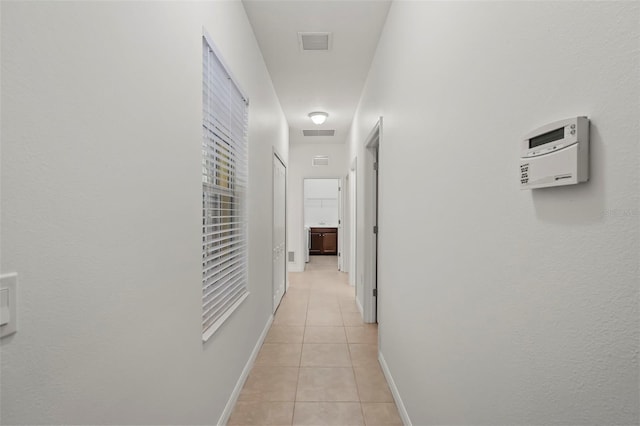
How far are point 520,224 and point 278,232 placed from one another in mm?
3616

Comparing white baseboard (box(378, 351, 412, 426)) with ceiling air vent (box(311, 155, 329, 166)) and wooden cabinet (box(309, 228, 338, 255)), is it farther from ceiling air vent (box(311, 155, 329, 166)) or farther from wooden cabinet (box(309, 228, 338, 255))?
wooden cabinet (box(309, 228, 338, 255))

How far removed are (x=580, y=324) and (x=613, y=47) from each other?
0.55 meters

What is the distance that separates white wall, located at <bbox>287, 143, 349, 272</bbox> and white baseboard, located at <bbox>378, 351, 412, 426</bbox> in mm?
4237

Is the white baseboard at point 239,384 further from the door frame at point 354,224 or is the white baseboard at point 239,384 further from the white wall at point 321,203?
the white wall at point 321,203

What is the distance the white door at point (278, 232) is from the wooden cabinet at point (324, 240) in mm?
4510

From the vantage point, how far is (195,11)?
1485mm

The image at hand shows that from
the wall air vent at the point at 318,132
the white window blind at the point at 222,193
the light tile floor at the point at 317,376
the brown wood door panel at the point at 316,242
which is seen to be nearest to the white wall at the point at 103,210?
the white window blind at the point at 222,193

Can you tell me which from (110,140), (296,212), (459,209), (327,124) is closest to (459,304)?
(459,209)

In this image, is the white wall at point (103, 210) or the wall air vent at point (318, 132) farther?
the wall air vent at point (318, 132)

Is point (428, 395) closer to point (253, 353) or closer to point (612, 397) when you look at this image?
point (612, 397)

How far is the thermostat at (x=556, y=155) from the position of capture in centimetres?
64

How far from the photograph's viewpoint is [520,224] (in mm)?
854

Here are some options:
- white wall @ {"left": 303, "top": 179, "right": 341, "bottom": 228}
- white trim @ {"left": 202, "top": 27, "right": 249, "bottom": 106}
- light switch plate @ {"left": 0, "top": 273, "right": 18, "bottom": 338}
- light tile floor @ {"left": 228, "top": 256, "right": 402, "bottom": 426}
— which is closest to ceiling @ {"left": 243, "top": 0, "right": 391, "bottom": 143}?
white trim @ {"left": 202, "top": 27, "right": 249, "bottom": 106}

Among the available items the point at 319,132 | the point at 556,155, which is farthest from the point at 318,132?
the point at 556,155
